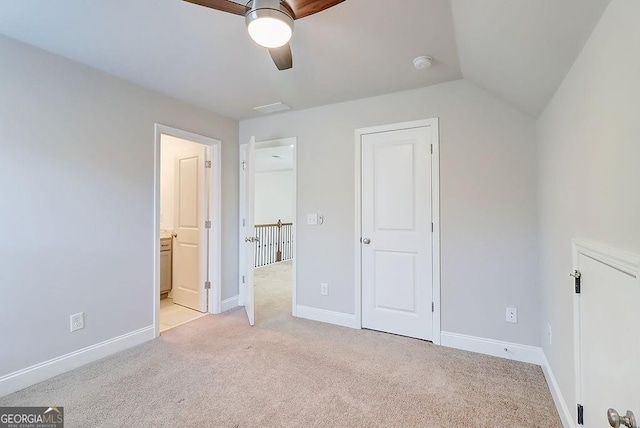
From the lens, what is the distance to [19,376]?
2.03 m

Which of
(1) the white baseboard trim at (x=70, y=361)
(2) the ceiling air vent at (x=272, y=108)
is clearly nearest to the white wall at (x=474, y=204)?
(2) the ceiling air vent at (x=272, y=108)

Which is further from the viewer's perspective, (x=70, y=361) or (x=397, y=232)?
(x=397, y=232)

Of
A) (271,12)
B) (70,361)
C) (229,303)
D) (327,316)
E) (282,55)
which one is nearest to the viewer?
(271,12)

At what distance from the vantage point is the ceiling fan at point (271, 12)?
1387 mm

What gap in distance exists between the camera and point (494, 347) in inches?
99.0

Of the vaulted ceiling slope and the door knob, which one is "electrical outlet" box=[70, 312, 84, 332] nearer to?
the door knob

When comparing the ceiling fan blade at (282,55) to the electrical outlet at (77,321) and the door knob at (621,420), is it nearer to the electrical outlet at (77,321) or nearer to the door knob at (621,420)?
the door knob at (621,420)

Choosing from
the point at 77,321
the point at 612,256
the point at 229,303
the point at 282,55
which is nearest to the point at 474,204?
the point at 612,256

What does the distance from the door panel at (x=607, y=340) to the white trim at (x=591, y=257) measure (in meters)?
0.02

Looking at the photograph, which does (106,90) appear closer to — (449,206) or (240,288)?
(240,288)

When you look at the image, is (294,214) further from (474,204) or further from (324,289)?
(474,204)

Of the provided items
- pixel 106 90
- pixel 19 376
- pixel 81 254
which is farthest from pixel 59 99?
pixel 19 376

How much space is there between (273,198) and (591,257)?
777cm

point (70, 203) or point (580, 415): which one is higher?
point (70, 203)
